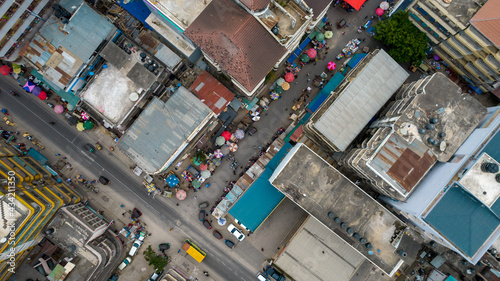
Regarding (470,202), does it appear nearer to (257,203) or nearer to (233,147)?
(257,203)

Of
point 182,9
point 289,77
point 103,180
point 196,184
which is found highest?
point 289,77

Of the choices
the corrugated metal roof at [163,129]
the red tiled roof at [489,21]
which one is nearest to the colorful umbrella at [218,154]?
the corrugated metal roof at [163,129]

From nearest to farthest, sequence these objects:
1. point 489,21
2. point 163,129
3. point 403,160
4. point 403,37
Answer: point 403,160 < point 489,21 < point 163,129 < point 403,37

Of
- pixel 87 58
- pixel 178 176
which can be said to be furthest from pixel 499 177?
pixel 87 58

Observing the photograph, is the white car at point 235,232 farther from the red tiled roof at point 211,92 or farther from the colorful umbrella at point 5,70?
the colorful umbrella at point 5,70

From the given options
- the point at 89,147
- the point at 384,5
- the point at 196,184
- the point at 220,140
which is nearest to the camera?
the point at 220,140

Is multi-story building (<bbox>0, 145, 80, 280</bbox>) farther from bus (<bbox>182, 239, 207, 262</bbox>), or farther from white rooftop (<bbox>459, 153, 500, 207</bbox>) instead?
white rooftop (<bbox>459, 153, 500, 207</bbox>)

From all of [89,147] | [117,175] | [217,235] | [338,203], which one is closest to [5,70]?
[89,147]

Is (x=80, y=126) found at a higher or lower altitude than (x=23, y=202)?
higher
